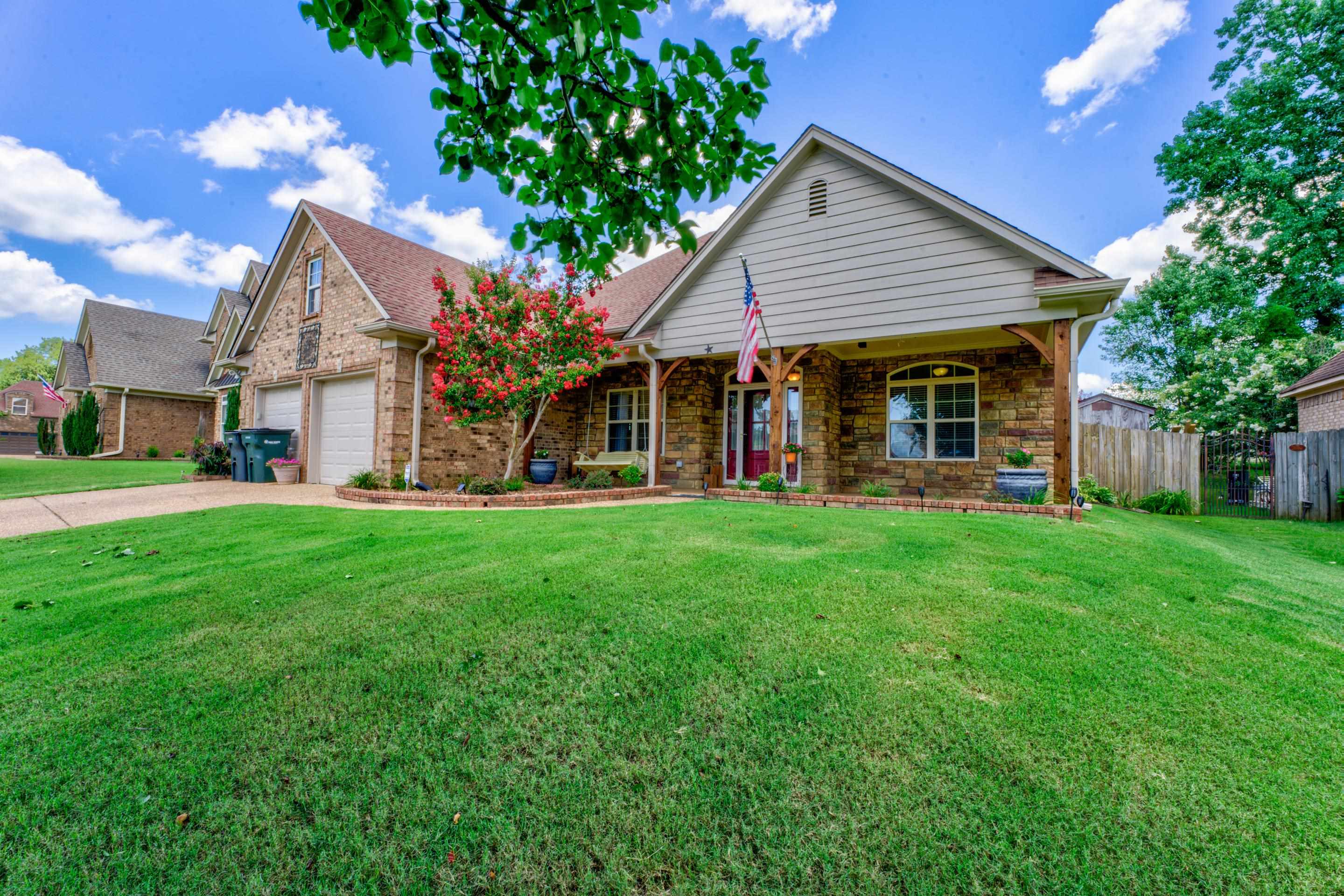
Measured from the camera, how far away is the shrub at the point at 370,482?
9820 mm

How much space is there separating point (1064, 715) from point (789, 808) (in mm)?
1279

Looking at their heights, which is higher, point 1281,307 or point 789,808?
point 1281,307

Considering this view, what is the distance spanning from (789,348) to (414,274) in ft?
30.4

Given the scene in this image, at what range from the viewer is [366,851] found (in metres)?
1.54

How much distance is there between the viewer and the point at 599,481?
405 inches

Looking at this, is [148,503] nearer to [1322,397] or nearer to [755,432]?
[755,432]

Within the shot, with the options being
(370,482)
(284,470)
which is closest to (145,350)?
(284,470)

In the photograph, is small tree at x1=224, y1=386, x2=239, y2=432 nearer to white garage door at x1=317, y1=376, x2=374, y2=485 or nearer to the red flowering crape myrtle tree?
white garage door at x1=317, y1=376, x2=374, y2=485

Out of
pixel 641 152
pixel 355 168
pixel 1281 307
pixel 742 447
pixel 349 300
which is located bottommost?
pixel 742 447

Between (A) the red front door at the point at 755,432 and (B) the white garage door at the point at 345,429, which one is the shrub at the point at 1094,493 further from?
(B) the white garage door at the point at 345,429

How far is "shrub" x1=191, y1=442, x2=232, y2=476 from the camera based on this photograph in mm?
12867

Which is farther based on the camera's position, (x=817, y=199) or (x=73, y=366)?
(x=73, y=366)

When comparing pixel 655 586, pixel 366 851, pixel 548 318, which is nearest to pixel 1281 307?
pixel 548 318

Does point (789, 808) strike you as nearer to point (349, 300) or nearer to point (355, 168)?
point (349, 300)
